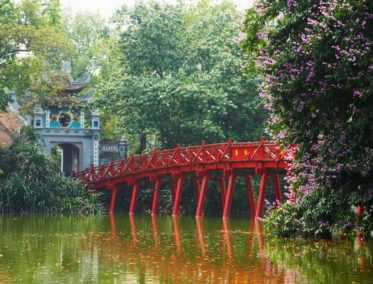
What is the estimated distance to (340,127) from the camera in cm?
1772

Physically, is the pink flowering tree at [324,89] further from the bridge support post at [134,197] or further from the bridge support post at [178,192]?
the bridge support post at [134,197]

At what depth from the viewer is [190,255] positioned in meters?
19.0

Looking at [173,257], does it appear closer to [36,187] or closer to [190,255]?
[190,255]

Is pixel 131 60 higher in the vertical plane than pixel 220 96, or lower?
higher

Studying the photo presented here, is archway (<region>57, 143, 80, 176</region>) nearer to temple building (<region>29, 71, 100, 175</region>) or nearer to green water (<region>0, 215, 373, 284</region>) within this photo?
temple building (<region>29, 71, 100, 175</region>)

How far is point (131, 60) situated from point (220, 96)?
22.4 feet

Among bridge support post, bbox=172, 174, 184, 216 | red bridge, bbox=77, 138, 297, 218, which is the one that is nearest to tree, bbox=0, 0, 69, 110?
red bridge, bbox=77, 138, 297, 218

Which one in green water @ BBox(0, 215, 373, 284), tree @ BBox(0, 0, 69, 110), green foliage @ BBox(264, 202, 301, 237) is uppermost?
tree @ BBox(0, 0, 69, 110)

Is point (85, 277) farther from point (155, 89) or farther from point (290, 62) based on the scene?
point (155, 89)

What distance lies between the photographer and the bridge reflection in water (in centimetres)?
1529

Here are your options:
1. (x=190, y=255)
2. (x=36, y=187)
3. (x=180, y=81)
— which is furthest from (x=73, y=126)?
(x=190, y=255)

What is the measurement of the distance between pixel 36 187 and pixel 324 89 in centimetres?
2493

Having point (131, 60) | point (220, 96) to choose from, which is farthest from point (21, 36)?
point (220, 96)

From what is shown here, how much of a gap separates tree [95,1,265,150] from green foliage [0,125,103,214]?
5.08m
